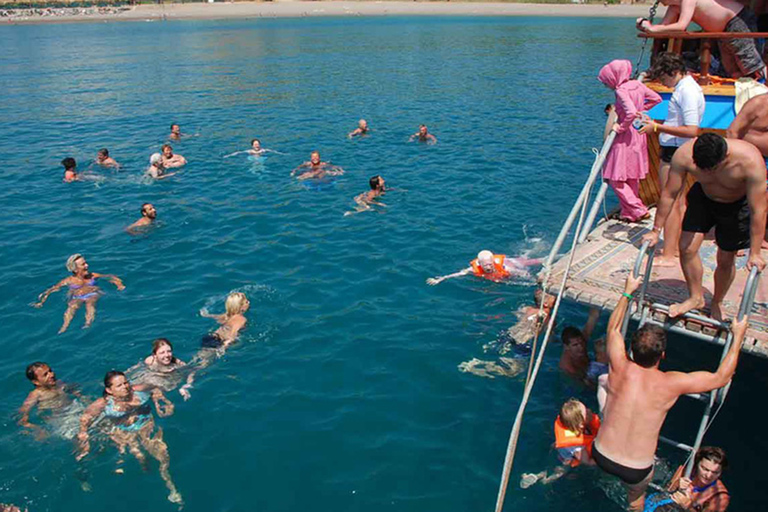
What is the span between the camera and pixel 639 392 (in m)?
5.93

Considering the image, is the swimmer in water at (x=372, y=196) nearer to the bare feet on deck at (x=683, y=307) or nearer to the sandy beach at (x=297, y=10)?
the bare feet on deck at (x=683, y=307)

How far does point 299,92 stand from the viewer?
36.0 metres

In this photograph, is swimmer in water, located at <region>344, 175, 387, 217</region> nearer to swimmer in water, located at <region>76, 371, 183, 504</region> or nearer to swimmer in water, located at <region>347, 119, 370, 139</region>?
swimmer in water, located at <region>347, 119, 370, 139</region>

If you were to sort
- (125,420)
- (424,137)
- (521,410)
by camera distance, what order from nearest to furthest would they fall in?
(521,410) → (125,420) → (424,137)

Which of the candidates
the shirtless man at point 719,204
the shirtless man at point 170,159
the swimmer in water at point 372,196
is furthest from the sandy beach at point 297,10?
the shirtless man at point 719,204

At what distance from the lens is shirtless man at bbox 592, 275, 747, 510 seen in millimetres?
5789

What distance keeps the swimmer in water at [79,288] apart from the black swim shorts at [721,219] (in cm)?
1118

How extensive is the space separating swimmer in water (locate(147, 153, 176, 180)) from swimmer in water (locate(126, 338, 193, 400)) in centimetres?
1148

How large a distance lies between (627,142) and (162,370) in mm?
8961

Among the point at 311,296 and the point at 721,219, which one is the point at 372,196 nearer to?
the point at 311,296

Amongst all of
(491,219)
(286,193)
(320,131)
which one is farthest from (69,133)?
(491,219)

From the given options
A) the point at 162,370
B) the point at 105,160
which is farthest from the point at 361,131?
the point at 162,370

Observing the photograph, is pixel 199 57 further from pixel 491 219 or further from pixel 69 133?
pixel 491 219

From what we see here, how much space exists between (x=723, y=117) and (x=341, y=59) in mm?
44064
